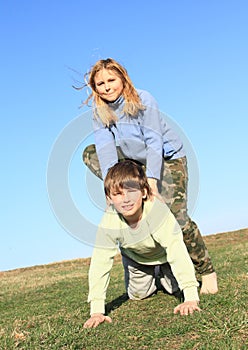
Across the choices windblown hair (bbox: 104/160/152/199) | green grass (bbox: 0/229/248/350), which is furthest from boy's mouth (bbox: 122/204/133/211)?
green grass (bbox: 0/229/248/350)

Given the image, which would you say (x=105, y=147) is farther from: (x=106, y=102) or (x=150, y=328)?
(x=150, y=328)

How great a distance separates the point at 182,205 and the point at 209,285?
1.06 meters

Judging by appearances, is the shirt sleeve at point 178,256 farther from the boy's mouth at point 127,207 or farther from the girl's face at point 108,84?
the girl's face at point 108,84

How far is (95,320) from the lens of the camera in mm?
5316

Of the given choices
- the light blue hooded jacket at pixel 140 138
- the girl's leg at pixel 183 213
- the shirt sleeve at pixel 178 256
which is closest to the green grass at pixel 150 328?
the shirt sleeve at pixel 178 256

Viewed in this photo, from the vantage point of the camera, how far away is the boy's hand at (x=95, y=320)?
5.23 metres

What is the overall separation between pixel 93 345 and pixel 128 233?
1.72 m

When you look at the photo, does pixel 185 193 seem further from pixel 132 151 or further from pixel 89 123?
pixel 89 123

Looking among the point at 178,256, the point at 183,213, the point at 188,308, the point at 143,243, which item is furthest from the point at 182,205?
the point at 188,308

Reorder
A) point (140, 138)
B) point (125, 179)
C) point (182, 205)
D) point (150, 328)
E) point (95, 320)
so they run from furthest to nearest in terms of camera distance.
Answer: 1. point (140, 138)
2. point (182, 205)
3. point (125, 179)
4. point (95, 320)
5. point (150, 328)

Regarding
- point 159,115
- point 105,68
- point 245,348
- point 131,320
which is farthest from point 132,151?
point 245,348

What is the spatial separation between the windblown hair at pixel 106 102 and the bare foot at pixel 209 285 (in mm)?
2296

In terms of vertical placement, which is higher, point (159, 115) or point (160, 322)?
point (159, 115)

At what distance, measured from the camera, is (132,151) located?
6.86 metres
